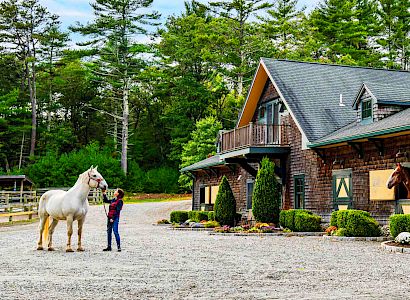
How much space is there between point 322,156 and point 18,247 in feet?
39.2

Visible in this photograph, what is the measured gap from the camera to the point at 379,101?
21375 millimetres

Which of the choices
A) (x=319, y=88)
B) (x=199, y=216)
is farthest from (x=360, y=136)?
(x=199, y=216)

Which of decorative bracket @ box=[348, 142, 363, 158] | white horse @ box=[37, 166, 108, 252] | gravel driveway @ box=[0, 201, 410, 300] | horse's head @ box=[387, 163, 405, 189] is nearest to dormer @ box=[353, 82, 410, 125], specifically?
decorative bracket @ box=[348, 142, 363, 158]

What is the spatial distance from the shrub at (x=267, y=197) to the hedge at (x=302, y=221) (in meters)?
1.57

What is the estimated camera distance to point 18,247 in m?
16.5

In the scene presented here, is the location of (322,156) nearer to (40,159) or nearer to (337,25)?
(337,25)

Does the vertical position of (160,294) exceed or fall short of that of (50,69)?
it falls short

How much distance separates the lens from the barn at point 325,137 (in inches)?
775

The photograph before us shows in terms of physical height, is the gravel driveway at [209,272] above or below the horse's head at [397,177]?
below

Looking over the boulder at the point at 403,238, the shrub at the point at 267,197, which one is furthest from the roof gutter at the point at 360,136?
the boulder at the point at 403,238

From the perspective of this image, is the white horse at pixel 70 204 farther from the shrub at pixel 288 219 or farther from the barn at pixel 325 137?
the shrub at pixel 288 219

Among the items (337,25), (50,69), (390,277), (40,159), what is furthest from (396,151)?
(50,69)

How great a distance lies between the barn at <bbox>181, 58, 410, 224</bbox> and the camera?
19.7 meters

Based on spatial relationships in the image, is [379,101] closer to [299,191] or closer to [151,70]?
[299,191]
